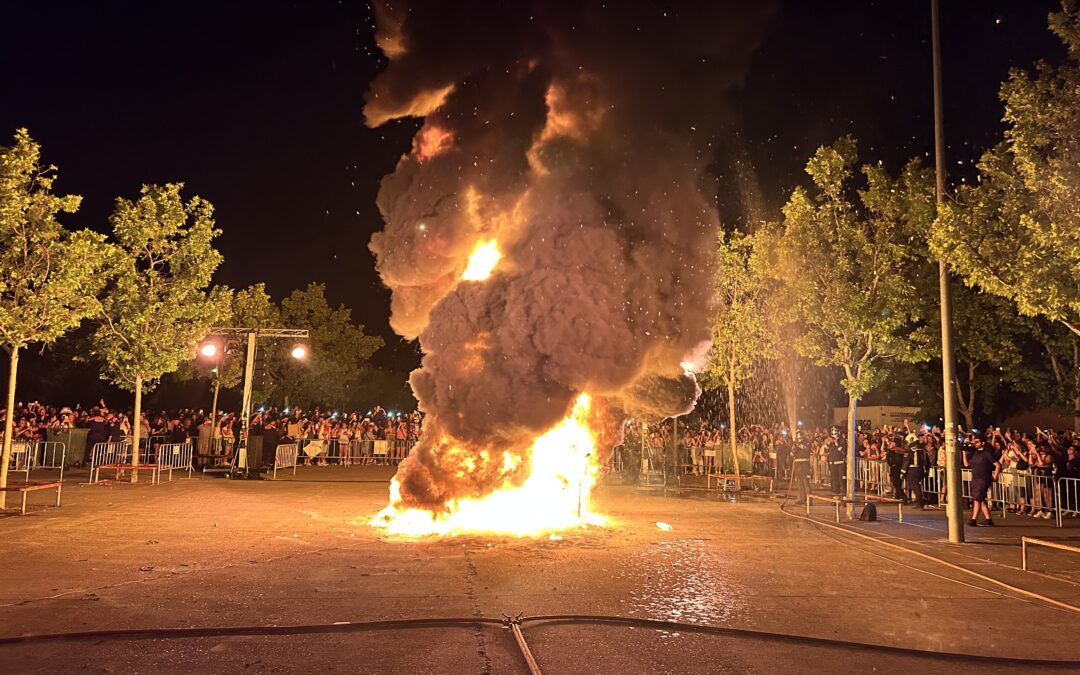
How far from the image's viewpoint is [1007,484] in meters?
17.7

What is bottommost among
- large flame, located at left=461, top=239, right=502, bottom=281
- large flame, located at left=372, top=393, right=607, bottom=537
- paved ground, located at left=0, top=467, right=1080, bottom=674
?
paved ground, located at left=0, top=467, right=1080, bottom=674

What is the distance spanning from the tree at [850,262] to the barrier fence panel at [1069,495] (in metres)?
4.02

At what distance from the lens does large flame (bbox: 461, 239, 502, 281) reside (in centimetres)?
1380

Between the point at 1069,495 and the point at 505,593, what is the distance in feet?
45.3

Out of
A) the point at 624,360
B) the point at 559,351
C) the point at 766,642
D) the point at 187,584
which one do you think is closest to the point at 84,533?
the point at 187,584

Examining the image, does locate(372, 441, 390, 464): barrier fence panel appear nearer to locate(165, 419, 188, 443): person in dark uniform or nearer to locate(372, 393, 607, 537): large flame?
locate(165, 419, 188, 443): person in dark uniform

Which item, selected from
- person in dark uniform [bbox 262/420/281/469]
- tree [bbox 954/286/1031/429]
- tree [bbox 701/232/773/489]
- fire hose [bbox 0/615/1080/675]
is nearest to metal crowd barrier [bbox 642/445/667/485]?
tree [bbox 701/232/773/489]

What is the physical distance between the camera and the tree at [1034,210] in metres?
11.4

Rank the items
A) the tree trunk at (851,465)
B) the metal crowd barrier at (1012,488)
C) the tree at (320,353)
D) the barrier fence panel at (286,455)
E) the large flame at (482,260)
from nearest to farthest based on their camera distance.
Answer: the large flame at (482,260)
the tree trunk at (851,465)
the metal crowd barrier at (1012,488)
the barrier fence panel at (286,455)
the tree at (320,353)

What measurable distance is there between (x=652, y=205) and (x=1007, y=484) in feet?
37.6

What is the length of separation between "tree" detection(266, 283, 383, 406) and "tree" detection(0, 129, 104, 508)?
90.7ft

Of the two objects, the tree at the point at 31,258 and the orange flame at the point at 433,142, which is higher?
the orange flame at the point at 433,142

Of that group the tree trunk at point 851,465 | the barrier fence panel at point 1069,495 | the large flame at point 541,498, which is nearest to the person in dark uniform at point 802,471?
the tree trunk at point 851,465

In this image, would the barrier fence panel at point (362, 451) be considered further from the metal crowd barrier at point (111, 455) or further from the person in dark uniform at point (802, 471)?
the person in dark uniform at point (802, 471)
